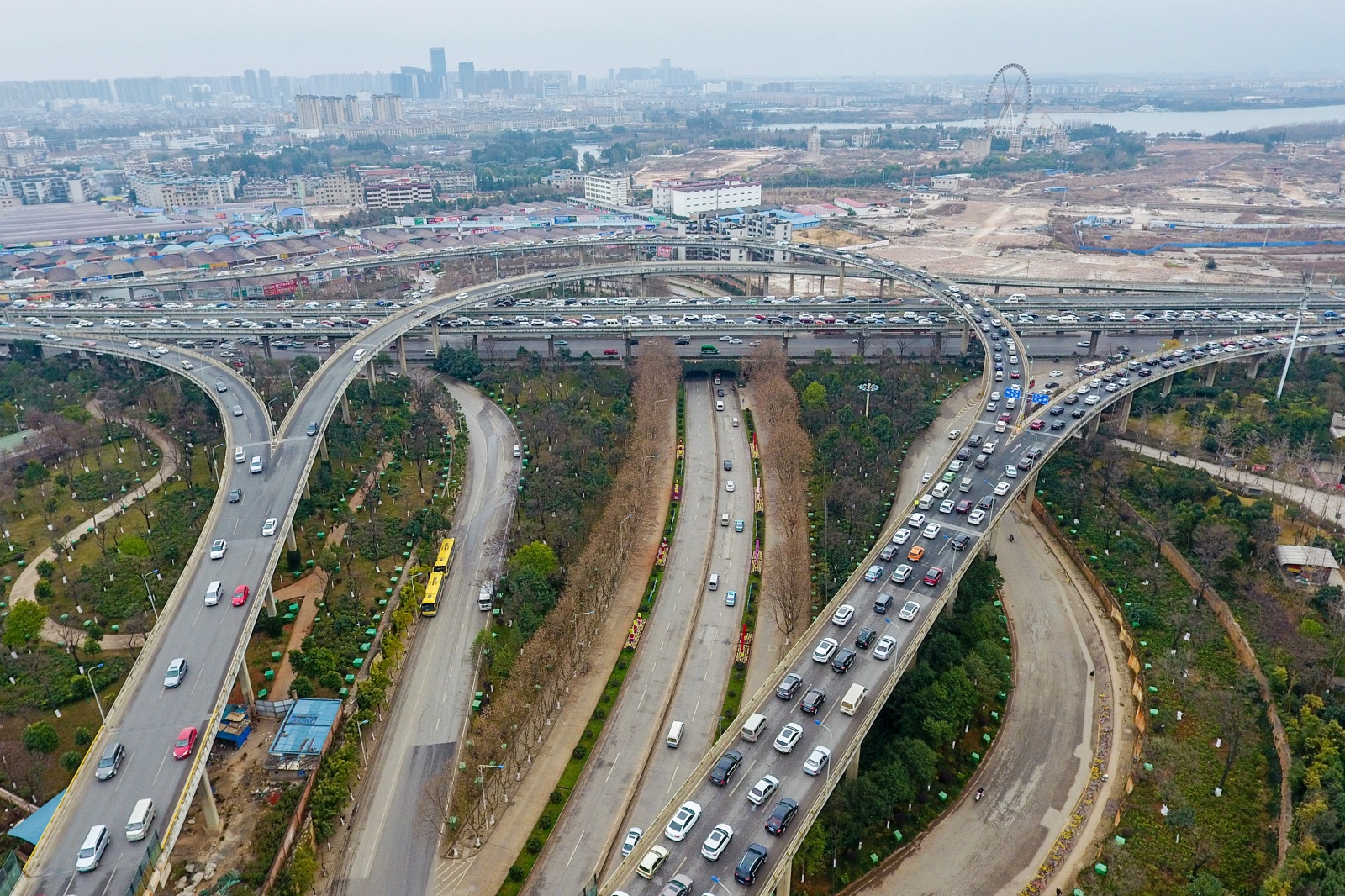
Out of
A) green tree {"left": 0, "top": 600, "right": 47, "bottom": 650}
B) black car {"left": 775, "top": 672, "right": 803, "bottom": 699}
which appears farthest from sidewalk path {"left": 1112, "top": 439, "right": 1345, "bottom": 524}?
green tree {"left": 0, "top": 600, "right": 47, "bottom": 650}

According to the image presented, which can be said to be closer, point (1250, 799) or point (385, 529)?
point (1250, 799)

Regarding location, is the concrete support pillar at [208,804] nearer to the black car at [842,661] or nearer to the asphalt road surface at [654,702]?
the asphalt road surface at [654,702]

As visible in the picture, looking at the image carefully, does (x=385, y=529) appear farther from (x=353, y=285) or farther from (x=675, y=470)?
(x=353, y=285)

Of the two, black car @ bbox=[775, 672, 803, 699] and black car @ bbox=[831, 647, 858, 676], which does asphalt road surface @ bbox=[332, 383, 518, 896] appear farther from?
black car @ bbox=[831, 647, 858, 676]

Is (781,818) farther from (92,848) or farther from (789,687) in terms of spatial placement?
(92,848)

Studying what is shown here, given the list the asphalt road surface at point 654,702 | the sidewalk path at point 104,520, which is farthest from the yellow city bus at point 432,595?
the sidewalk path at point 104,520

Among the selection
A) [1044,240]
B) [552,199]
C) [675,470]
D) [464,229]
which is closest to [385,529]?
[675,470]

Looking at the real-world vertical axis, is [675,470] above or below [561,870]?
above
